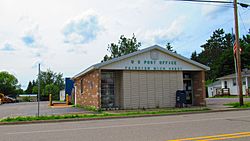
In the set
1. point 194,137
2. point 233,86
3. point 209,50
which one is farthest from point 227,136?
point 209,50

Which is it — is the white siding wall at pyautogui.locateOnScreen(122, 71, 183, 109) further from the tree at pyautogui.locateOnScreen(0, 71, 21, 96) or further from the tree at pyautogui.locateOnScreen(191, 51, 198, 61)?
the tree at pyautogui.locateOnScreen(0, 71, 21, 96)

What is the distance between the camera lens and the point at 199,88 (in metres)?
22.9

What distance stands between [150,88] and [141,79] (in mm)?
1011

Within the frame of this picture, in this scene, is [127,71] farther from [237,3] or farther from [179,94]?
[237,3]

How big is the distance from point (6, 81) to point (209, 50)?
70.3 metres

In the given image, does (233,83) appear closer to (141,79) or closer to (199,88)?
(199,88)

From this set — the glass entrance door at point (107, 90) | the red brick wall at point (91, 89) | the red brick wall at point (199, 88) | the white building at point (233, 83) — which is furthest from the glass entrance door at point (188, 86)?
the white building at point (233, 83)

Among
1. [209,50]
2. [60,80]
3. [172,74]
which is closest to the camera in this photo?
[172,74]

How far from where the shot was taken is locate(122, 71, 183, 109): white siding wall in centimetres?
2067

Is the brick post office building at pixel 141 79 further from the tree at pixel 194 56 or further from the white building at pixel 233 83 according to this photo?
the tree at pixel 194 56

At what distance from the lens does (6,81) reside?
3875 inches

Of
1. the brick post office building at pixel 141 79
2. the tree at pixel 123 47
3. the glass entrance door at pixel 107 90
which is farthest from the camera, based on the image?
the tree at pixel 123 47

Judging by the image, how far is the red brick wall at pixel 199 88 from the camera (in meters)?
22.5

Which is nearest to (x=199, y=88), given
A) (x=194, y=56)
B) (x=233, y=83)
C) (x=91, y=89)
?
(x=91, y=89)
